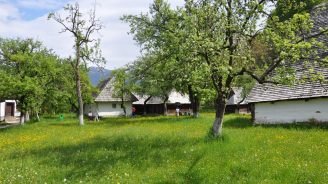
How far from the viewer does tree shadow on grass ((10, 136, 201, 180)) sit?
39.8ft

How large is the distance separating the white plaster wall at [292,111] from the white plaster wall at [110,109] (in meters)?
38.5

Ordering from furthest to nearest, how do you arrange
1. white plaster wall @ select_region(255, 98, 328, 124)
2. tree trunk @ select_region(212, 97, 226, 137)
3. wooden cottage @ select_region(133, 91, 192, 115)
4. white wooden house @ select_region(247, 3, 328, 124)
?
wooden cottage @ select_region(133, 91, 192, 115), white plaster wall @ select_region(255, 98, 328, 124), white wooden house @ select_region(247, 3, 328, 124), tree trunk @ select_region(212, 97, 226, 137)

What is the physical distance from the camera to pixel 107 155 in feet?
46.5

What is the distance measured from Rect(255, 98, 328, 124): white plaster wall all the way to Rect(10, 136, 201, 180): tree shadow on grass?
34.2 ft

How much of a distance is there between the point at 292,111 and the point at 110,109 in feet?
141

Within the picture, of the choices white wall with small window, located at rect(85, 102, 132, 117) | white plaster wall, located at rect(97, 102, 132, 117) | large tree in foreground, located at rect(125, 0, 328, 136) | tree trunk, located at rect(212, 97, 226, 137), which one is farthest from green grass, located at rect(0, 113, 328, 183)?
white plaster wall, located at rect(97, 102, 132, 117)

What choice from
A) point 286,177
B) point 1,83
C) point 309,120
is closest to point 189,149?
point 286,177

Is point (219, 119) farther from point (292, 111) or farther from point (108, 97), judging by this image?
point (108, 97)

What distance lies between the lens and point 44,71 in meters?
36.3

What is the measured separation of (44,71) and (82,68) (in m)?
11.4

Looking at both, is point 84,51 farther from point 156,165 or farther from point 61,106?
point 156,165

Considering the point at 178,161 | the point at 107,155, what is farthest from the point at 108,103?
the point at 178,161

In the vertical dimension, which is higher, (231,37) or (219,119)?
(231,37)

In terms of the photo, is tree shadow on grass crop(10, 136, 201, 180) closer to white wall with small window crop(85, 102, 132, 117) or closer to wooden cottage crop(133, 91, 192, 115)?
white wall with small window crop(85, 102, 132, 117)
